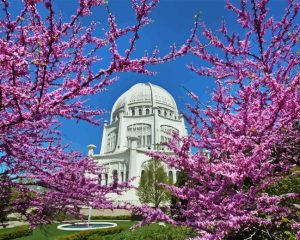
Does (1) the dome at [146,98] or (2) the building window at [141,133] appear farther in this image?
(1) the dome at [146,98]

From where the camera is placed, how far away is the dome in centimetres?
6757

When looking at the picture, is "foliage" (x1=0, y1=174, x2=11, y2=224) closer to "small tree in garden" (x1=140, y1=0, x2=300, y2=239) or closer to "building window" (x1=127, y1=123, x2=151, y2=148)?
"small tree in garden" (x1=140, y1=0, x2=300, y2=239)

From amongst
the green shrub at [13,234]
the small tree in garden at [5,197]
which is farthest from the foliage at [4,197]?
the green shrub at [13,234]

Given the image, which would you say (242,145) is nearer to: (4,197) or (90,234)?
(4,197)

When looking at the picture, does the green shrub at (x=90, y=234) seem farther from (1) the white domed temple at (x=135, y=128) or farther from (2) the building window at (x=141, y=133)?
(2) the building window at (x=141, y=133)

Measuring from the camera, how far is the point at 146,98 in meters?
68.2

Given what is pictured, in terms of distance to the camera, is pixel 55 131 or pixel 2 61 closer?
pixel 2 61

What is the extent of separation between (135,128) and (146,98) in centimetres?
976

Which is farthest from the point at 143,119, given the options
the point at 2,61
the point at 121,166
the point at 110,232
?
the point at 2,61

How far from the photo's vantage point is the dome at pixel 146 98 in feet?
222

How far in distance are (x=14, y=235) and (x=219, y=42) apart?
705 inches

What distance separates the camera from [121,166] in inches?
1956

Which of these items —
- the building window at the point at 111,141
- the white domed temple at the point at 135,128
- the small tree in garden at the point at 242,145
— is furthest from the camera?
the building window at the point at 111,141

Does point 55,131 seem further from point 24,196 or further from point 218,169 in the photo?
point 218,169
